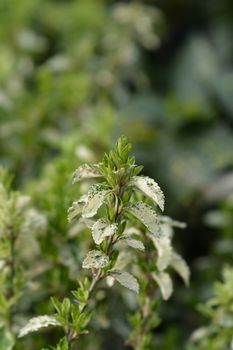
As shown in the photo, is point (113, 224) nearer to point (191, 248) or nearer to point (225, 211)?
point (225, 211)

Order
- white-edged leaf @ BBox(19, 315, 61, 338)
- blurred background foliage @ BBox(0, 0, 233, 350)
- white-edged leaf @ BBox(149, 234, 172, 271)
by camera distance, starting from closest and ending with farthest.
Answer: white-edged leaf @ BBox(19, 315, 61, 338), white-edged leaf @ BBox(149, 234, 172, 271), blurred background foliage @ BBox(0, 0, 233, 350)

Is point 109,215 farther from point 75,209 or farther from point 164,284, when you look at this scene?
point 164,284

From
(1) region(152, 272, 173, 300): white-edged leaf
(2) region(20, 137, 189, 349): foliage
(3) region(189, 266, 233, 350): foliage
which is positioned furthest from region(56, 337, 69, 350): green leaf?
(3) region(189, 266, 233, 350): foliage

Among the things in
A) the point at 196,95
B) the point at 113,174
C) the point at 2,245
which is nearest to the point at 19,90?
the point at 196,95

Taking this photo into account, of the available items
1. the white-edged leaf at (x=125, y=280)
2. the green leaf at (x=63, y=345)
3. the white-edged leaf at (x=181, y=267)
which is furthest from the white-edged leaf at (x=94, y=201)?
the white-edged leaf at (x=181, y=267)

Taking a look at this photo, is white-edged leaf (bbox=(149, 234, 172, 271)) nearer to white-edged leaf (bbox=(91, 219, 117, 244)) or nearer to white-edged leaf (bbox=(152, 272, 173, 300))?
white-edged leaf (bbox=(152, 272, 173, 300))

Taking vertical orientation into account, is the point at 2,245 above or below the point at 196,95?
below
